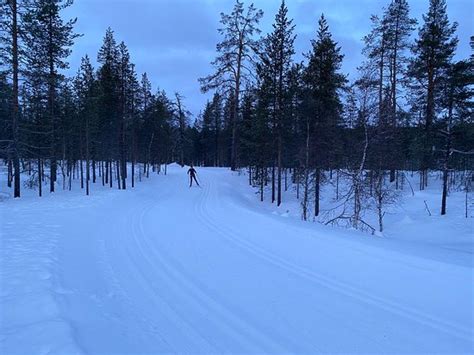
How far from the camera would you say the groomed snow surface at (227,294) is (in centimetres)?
379

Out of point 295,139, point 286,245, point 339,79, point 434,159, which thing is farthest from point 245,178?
point 286,245

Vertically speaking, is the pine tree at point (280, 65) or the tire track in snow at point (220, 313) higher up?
the pine tree at point (280, 65)

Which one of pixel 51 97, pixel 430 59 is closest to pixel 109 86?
pixel 51 97

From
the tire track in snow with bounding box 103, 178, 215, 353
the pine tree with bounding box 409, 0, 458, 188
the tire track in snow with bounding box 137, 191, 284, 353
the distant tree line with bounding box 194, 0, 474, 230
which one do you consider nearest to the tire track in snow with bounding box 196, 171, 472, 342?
the tire track in snow with bounding box 137, 191, 284, 353

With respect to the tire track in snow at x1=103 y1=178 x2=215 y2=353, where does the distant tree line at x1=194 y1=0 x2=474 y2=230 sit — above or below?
above

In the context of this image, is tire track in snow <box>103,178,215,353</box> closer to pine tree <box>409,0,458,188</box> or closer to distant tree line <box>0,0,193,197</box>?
distant tree line <box>0,0,193,197</box>

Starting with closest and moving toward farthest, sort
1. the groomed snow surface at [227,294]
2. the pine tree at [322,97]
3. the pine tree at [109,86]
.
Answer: the groomed snow surface at [227,294]
the pine tree at [322,97]
the pine tree at [109,86]

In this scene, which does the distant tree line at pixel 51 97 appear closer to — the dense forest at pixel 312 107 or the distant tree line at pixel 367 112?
the dense forest at pixel 312 107

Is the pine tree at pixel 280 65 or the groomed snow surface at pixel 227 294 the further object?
the pine tree at pixel 280 65

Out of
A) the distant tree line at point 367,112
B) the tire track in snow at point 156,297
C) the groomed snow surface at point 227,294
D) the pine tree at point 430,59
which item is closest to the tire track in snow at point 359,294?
the groomed snow surface at point 227,294

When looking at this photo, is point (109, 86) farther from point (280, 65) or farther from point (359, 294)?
point (359, 294)

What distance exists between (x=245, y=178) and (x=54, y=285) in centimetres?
3534

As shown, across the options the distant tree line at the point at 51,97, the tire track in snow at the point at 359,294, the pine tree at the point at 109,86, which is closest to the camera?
the tire track in snow at the point at 359,294

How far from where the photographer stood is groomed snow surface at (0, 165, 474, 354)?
379 cm
